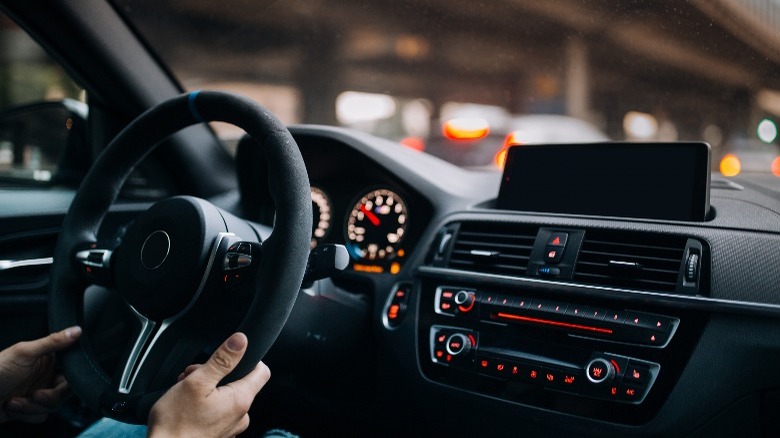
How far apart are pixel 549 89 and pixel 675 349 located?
3.82 metres

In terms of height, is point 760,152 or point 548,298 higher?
point 760,152

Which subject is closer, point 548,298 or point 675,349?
point 675,349

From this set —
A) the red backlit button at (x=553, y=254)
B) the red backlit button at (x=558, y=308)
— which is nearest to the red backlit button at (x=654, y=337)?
the red backlit button at (x=558, y=308)

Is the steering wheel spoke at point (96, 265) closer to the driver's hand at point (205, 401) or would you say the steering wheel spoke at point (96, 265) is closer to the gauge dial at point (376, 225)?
the driver's hand at point (205, 401)

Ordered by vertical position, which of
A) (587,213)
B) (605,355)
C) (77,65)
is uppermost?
(77,65)

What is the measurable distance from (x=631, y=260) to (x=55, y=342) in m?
1.44

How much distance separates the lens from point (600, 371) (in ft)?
6.08

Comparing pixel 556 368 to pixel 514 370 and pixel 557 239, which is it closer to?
pixel 514 370

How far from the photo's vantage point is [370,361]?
2396 mm

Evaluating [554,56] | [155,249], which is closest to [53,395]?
[155,249]

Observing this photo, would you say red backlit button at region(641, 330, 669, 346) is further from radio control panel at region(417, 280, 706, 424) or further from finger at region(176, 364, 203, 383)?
finger at region(176, 364, 203, 383)

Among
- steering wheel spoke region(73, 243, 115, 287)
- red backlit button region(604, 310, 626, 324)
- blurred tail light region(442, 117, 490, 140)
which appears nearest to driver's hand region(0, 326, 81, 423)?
steering wheel spoke region(73, 243, 115, 287)

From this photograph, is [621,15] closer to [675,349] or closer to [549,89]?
[675,349]

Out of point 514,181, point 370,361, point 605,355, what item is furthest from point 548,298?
point 370,361
